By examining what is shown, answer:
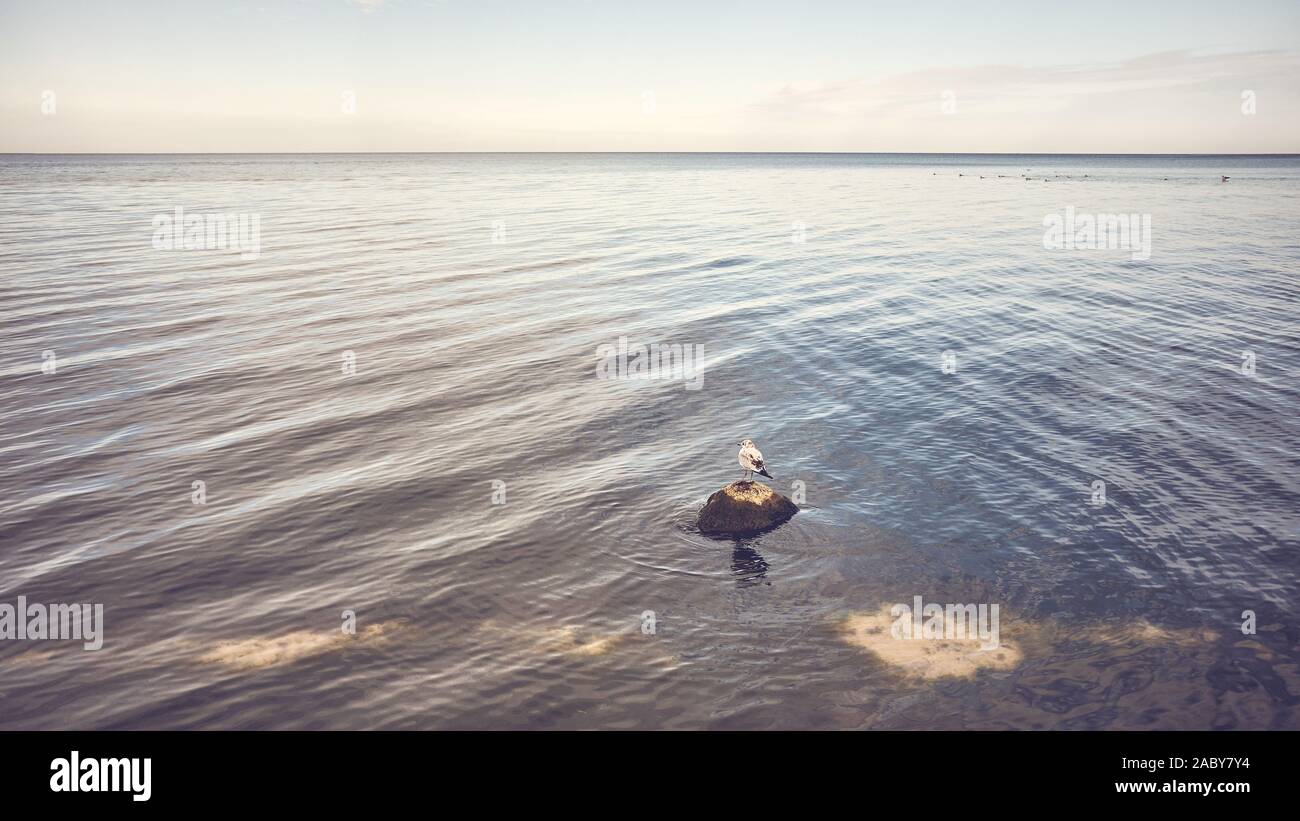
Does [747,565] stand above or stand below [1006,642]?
above

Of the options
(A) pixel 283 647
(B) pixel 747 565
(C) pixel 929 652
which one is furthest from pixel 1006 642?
(A) pixel 283 647

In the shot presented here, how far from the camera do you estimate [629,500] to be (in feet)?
69.5

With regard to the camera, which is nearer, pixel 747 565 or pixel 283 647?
pixel 283 647

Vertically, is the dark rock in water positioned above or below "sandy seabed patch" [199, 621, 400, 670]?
above

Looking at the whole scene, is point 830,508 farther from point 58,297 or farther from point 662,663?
point 58,297

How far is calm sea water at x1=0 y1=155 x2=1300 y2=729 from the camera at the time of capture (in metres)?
14.0

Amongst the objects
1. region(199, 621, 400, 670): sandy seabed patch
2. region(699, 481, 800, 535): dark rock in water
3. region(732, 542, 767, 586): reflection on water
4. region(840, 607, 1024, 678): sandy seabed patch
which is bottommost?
region(840, 607, 1024, 678): sandy seabed patch

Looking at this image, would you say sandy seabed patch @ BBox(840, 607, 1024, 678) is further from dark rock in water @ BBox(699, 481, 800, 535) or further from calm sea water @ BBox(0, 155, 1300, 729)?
dark rock in water @ BBox(699, 481, 800, 535)

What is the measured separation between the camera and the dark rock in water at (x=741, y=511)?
19.6 meters

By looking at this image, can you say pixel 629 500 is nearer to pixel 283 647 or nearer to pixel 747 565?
pixel 747 565

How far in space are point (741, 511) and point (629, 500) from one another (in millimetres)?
3337

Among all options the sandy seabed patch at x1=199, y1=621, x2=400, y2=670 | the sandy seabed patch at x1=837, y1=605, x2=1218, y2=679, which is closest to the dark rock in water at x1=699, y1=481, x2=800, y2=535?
the sandy seabed patch at x1=837, y1=605, x2=1218, y2=679

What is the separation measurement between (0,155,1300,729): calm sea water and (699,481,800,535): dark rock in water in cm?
57

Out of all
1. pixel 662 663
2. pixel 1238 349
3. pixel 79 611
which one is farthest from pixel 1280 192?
pixel 79 611
